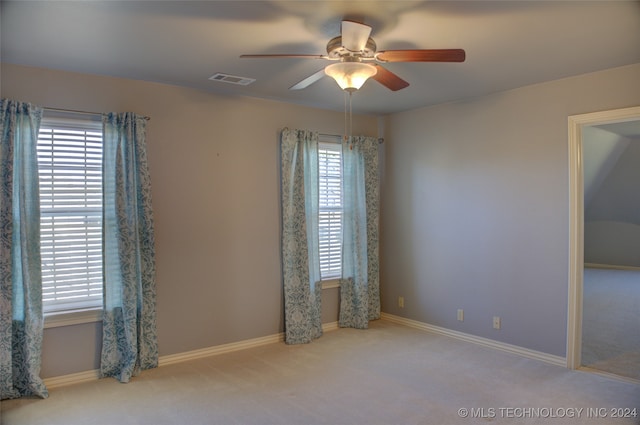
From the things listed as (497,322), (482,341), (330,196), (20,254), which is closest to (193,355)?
(20,254)

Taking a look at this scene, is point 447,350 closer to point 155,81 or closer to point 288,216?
point 288,216

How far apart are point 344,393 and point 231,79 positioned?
9.03ft

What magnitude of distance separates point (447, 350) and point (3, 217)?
3965 millimetres

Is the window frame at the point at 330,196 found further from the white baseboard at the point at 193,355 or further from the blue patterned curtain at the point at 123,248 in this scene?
the blue patterned curtain at the point at 123,248

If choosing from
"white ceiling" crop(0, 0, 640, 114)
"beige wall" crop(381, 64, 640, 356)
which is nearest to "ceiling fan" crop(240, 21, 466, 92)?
"white ceiling" crop(0, 0, 640, 114)

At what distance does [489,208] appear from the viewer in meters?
4.38

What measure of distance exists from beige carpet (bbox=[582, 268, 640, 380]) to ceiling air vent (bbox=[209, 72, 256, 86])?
12.9 ft

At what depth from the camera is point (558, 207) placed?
3.87 metres

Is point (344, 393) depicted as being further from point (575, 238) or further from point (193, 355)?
point (575, 238)

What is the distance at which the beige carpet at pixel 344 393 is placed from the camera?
2891 mm

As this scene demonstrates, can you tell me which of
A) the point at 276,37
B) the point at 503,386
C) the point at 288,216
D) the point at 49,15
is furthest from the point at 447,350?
the point at 49,15

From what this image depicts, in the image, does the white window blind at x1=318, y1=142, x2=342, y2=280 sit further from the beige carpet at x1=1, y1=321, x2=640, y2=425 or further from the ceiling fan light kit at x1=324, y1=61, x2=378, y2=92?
the ceiling fan light kit at x1=324, y1=61, x2=378, y2=92

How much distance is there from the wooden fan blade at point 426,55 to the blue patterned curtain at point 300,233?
211 centimetres

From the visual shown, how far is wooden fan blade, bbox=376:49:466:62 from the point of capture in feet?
7.72
